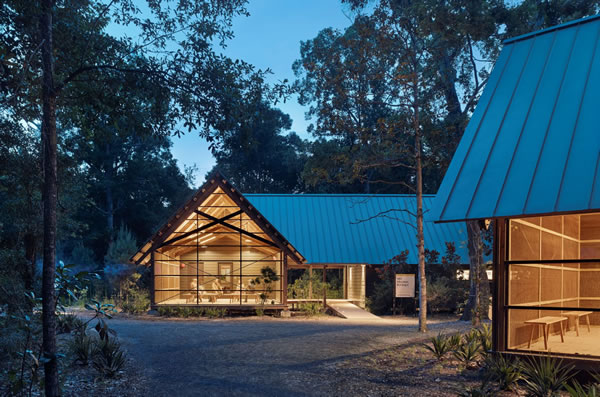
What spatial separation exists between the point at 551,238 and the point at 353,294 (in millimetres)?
17262

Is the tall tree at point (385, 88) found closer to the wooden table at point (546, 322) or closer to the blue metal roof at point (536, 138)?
the blue metal roof at point (536, 138)

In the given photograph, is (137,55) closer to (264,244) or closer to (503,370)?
(503,370)

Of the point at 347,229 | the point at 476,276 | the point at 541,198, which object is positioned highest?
the point at 541,198

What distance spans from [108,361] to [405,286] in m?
14.3

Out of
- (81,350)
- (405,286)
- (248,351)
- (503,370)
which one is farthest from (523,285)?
(405,286)

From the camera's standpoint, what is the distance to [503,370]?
7.83 metres

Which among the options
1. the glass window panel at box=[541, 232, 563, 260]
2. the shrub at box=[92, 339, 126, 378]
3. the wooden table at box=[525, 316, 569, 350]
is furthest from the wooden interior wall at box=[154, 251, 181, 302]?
the glass window panel at box=[541, 232, 563, 260]

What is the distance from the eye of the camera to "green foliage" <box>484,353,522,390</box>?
7.78 metres

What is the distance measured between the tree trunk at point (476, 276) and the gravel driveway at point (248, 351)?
1955mm

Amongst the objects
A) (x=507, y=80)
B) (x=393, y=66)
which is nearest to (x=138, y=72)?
(x=507, y=80)

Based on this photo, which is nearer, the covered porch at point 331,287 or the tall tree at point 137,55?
the tall tree at point 137,55

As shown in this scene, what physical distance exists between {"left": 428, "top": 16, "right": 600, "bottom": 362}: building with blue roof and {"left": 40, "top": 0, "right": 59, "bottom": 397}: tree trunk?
239 inches

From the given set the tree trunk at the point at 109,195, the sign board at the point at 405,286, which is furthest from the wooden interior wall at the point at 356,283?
the tree trunk at the point at 109,195

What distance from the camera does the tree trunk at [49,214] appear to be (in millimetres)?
6258
